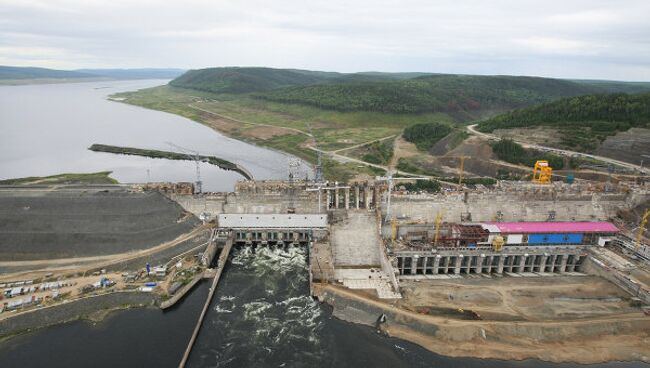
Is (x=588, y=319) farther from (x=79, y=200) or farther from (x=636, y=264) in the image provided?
(x=79, y=200)

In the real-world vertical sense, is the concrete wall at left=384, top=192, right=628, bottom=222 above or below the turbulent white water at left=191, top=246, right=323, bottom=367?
above

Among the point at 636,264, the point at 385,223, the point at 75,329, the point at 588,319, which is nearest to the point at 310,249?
the point at 385,223

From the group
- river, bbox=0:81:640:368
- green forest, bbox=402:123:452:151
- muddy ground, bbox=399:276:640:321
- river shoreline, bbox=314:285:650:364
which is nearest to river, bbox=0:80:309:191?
green forest, bbox=402:123:452:151

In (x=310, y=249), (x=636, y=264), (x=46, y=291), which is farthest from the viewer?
(x=310, y=249)

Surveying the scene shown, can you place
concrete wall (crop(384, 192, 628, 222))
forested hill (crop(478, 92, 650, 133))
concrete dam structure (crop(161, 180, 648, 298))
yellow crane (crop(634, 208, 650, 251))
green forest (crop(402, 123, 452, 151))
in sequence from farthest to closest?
green forest (crop(402, 123, 452, 151)) < forested hill (crop(478, 92, 650, 133)) < concrete wall (crop(384, 192, 628, 222)) < yellow crane (crop(634, 208, 650, 251)) < concrete dam structure (crop(161, 180, 648, 298))

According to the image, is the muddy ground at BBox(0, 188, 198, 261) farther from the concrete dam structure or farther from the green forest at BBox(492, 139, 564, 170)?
the green forest at BBox(492, 139, 564, 170)

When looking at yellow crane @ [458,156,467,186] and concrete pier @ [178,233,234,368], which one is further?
yellow crane @ [458,156,467,186]

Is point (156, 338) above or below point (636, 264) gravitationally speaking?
below

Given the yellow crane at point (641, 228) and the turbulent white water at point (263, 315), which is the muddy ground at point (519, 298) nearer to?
the yellow crane at point (641, 228)
